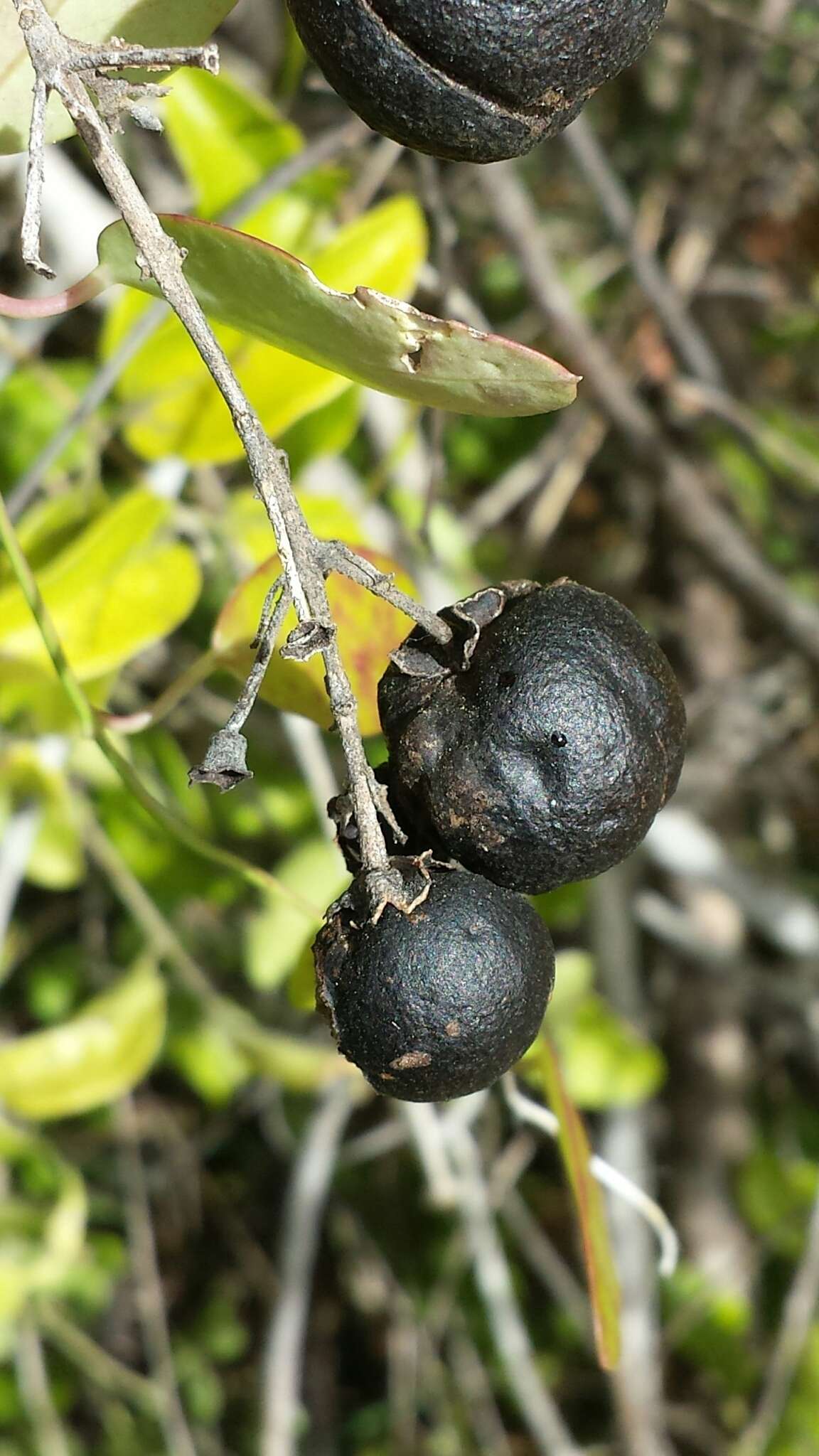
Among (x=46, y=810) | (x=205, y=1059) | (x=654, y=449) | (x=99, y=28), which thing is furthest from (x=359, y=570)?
(x=205, y=1059)

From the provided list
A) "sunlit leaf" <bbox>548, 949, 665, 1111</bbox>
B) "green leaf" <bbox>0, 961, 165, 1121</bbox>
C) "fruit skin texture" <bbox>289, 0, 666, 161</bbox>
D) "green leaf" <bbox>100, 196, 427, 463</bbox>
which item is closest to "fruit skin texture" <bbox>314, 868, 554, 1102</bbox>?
"fruit skin texture" <bbox>289, 0, 666, 161</bbox>

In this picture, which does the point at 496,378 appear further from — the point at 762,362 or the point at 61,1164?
the point at 762,362

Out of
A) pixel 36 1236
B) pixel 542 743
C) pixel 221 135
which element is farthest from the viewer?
pixel 36 1236

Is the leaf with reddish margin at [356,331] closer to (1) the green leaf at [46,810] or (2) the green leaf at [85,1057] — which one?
(1) the green leaf at [46,810]

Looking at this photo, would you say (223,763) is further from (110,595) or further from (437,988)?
(110,595)

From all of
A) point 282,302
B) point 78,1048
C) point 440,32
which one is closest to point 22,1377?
point 78,1048

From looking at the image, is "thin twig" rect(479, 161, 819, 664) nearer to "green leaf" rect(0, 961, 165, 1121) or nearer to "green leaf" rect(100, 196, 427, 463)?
"green leaf" rect(100, 196, 427, 463)

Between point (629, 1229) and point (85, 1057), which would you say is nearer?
point (85, 1057)
